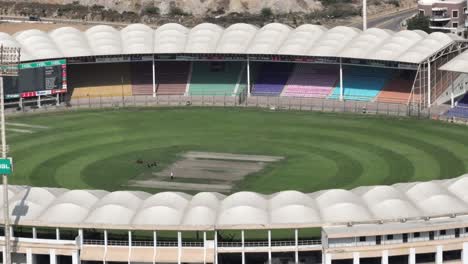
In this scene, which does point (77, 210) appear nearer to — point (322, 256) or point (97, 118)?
point (322, 256)

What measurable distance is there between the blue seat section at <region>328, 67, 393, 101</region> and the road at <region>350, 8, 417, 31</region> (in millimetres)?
45651

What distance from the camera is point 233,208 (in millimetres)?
75688

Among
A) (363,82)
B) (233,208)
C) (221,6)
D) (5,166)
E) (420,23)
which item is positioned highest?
(221,6)

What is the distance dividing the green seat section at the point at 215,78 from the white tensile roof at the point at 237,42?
3.41 metres

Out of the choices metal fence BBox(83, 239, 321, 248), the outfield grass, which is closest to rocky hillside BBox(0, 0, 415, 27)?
the outfield grass

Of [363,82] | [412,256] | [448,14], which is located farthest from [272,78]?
[412,256]

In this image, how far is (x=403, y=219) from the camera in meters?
74.6

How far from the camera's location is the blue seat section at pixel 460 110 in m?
119

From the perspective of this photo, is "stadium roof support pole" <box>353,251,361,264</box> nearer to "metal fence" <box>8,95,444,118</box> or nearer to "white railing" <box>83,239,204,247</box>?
"white railing" <box>83,239,204,247</box>

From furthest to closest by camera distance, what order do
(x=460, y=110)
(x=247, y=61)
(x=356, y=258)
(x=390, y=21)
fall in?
1. (x=390, y=21)
2. (x=247, y=61)
3. (x=460, y=110)
4. (x=356, y=258)

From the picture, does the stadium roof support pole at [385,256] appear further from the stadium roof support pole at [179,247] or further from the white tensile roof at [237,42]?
the white tensile roof at [237,42]

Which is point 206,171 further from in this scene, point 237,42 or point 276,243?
point 237,42

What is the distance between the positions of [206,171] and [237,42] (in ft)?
112

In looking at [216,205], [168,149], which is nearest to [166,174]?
[168,149]
